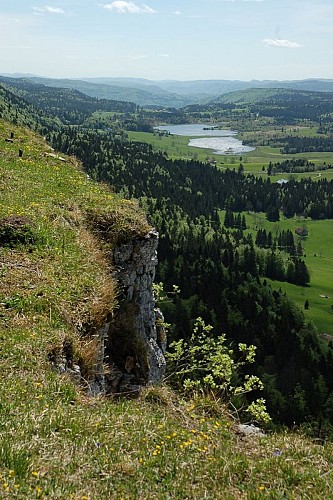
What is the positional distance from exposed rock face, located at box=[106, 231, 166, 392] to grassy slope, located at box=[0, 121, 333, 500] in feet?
13.5

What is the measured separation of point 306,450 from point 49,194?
17600 millimetres

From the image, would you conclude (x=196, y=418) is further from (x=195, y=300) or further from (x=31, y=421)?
(x=195, y=300)

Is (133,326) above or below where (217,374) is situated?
above

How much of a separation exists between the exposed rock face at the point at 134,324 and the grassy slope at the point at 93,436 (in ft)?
13.5

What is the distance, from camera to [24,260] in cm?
1586

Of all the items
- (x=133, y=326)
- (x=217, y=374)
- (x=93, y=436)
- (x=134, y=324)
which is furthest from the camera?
(x=217, y=374)

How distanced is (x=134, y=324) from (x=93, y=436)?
12267mm

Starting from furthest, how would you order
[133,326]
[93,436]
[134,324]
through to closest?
1. [134,324]
2. [133,326]
3. [93,436]

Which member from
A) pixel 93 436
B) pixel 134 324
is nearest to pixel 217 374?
pixel 134 324

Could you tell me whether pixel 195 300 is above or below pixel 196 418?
below

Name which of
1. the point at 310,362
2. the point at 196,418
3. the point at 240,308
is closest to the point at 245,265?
the point at 240,308

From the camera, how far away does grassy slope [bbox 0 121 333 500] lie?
303 inches

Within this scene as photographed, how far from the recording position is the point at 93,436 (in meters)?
8.80

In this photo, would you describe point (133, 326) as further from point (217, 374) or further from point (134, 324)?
point (217, 374)
